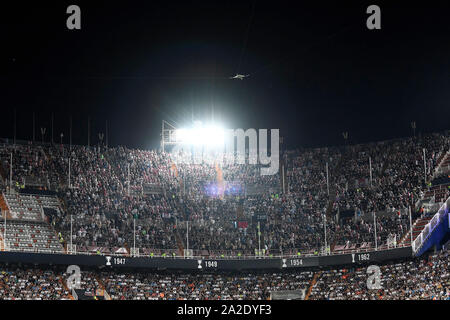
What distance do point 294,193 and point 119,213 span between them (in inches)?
650

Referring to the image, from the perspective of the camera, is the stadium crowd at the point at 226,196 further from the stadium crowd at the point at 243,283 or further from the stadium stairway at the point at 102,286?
the stadium stairway at the point at 102,286

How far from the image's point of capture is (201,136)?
207 feet

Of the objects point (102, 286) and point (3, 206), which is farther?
point (3, 206)

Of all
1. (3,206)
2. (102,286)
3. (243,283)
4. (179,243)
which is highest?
(3,206)

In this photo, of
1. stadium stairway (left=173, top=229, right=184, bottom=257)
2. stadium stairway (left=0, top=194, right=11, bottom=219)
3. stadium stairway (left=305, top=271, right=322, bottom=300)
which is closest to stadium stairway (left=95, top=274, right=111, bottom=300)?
stadium stairway (left=173, top=229, right=184, bottom=257)

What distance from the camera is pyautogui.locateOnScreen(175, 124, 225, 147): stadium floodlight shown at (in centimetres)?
6281

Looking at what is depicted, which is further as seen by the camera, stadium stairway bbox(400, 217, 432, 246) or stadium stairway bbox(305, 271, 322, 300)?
stadium stairway bbox(305, 271, 322, 300)

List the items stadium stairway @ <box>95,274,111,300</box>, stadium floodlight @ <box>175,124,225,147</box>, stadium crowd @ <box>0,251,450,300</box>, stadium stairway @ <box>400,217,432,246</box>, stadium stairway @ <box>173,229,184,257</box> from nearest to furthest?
stadium crowd @ <box>0,251,450,300</box>
stadium stairway @ <box>95,274,111,300</box>
stadium stairway @ <box>400,217,432,246</box>
stadium stairway @ <box>173,229,184,257</box>
stadium floodlight @ <box>175,124,225,147</box>

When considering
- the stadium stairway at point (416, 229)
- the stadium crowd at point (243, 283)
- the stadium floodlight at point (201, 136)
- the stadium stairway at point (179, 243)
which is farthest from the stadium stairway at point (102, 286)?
the stadium stairway at point (416, 229)

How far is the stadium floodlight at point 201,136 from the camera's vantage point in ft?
206

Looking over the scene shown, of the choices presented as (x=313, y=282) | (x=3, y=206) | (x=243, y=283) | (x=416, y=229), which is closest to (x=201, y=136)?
(x=243, y=283)

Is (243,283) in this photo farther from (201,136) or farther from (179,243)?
(201,136)

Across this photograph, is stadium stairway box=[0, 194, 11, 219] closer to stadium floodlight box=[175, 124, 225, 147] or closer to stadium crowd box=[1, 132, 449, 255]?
stadium crowd box=[1, 132, 449, 255]
